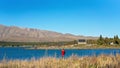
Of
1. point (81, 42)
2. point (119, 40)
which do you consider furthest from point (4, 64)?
point (81, 42)

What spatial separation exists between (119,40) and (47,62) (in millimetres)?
142266

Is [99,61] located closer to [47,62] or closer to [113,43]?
[47,62]

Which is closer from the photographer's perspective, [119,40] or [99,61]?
[99,61]

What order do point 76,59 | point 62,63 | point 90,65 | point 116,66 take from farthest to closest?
point 76,59
point 62,63
point 90,65
point 116,66

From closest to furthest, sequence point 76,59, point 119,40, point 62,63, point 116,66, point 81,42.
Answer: point 116,66, point 62,63, point 76,59, point 119,40, point 81,42

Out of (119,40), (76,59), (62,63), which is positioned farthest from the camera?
(119,40)

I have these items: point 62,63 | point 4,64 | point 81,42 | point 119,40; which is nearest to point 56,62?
point 62,63

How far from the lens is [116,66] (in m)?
17.0

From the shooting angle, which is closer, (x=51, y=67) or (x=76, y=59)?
(x=51, y=67)

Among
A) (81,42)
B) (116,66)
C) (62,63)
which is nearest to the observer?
(116,66)

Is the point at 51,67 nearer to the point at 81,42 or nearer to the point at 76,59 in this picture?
the point at 76,59

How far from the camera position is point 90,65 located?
18.3 meters

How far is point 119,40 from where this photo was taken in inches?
6235

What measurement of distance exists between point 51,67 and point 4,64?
3.09 meters
